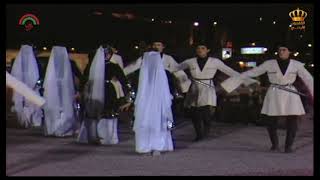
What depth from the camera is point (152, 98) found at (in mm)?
10859

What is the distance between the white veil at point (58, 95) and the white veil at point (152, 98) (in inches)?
117

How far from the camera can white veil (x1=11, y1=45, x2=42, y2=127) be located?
14609 mm

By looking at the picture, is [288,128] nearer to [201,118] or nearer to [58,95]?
[201,118]

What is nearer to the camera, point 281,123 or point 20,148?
point 20,148

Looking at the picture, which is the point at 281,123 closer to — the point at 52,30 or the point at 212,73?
the point at 212,73

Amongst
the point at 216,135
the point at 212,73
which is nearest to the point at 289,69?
the point at 212,73

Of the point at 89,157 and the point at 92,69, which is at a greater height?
the point at 92,69

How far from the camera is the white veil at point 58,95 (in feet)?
44.2

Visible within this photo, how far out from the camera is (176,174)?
8969 millimetres

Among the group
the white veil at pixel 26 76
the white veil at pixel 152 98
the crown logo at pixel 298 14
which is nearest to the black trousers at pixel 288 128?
the white veil at pixel 152 98

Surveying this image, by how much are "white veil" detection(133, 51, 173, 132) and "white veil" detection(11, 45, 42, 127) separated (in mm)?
4345

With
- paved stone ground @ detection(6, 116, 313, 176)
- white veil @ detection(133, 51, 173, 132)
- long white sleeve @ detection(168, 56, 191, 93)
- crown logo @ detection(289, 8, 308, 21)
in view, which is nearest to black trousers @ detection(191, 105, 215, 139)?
paved stone ground @ detection(6, 116, 313, 176)

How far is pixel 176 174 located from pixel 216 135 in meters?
5.28

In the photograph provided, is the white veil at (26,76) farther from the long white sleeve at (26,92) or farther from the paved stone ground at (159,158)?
the long white sleeve at (26,92)
